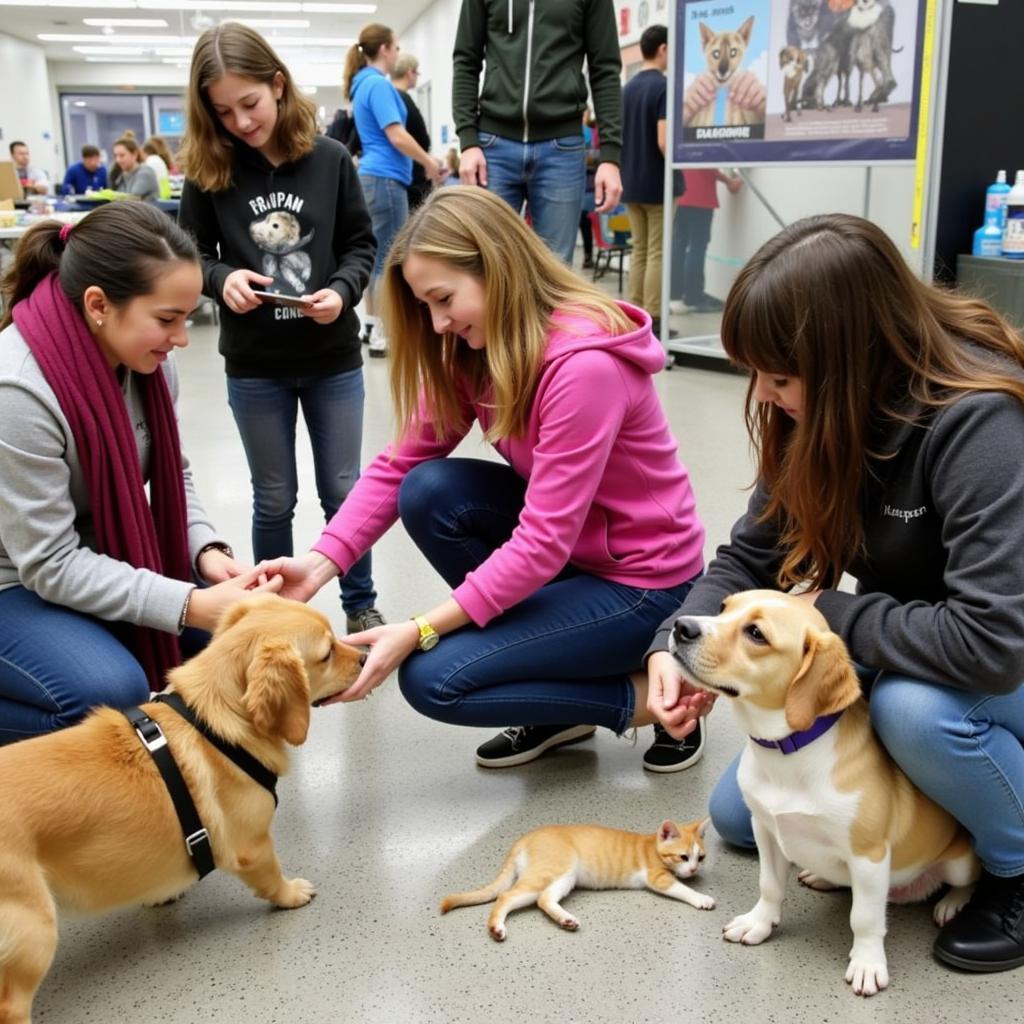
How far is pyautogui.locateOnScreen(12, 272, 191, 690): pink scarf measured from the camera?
1.69 m

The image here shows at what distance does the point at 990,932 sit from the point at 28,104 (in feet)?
73.6

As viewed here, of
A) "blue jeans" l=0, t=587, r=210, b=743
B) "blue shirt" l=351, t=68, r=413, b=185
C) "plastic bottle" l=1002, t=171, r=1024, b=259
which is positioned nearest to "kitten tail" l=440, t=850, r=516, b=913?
"blue jeans" l=0, t=587, r=210, b=743

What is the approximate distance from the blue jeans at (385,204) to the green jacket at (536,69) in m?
1.81

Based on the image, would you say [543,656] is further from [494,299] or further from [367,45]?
[367,45]

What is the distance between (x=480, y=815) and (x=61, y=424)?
1.00m

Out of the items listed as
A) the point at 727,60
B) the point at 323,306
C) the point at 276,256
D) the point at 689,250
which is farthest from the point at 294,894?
the point at 689,250

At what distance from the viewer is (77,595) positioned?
1709 mm

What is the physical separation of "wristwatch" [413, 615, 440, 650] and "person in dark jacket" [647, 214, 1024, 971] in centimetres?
46

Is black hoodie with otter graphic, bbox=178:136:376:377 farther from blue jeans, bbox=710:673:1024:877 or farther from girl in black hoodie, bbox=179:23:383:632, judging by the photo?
blue jeans, bbox=710:673:1024:877

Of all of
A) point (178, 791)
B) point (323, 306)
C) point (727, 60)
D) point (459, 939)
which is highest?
point (727, 60)

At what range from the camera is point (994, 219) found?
4422 mm

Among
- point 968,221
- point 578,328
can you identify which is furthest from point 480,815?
point 968,221

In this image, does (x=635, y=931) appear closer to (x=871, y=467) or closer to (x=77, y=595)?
(x=871, y=467)

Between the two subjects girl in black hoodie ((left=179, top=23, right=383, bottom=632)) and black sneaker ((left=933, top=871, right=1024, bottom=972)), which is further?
girl in black hoodie ((left=179, top=23, right=383, bottom=632))
